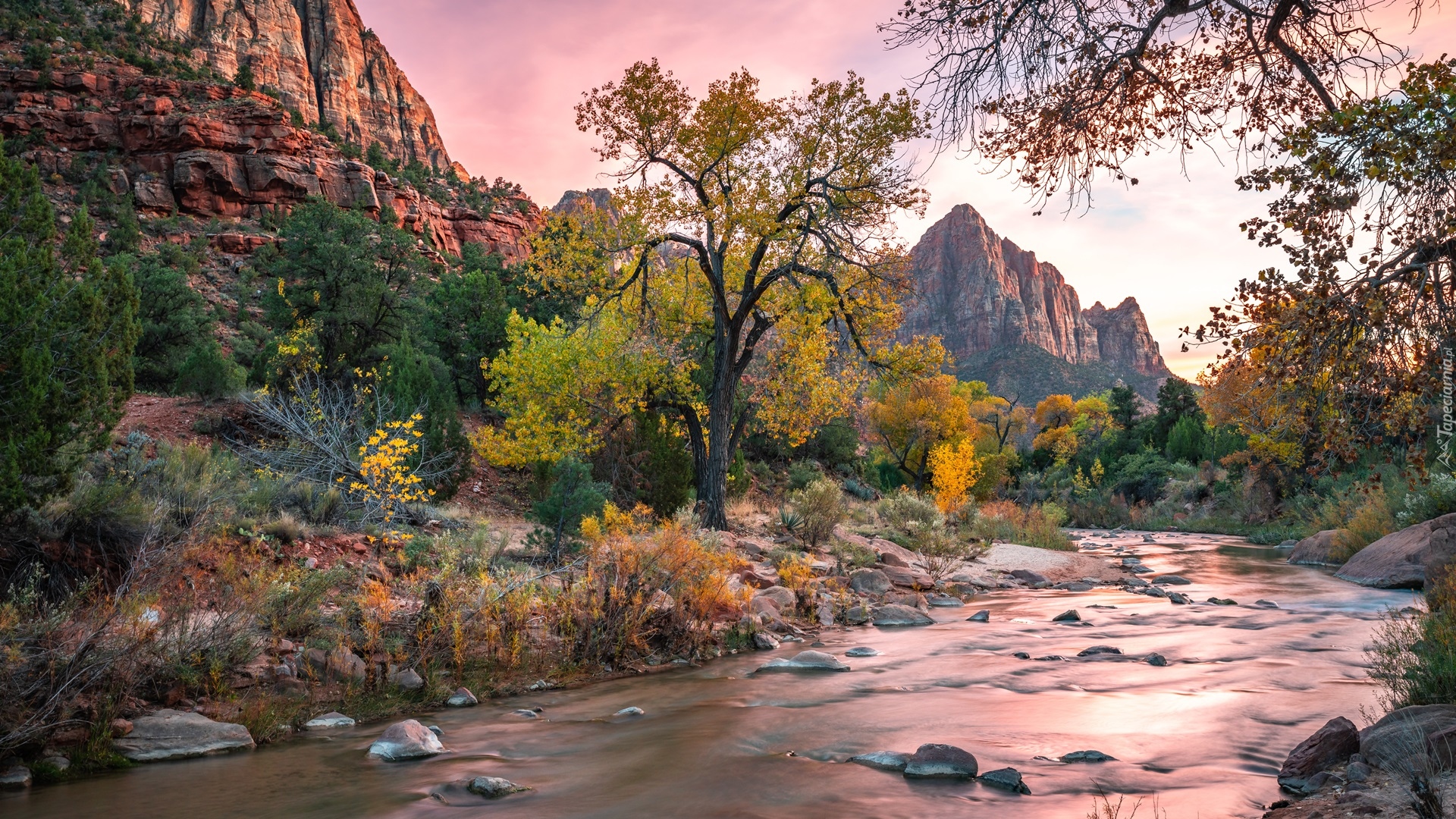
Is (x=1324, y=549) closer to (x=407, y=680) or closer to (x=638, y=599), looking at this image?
(x=638, y=599)

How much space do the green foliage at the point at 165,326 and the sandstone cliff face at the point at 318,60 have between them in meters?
63.4

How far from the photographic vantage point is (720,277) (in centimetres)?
1556

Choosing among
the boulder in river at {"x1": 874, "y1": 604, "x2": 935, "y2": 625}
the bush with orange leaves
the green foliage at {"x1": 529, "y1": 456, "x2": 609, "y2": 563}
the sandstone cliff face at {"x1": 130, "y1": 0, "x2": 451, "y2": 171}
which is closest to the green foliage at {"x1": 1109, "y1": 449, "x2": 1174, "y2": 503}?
the boulder in river at {"x1": 874, "y1": 604, "x2": 935, "y2": 625}

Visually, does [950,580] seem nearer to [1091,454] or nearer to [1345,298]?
[1345,298]

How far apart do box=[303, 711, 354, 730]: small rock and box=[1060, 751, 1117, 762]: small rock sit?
5.23m

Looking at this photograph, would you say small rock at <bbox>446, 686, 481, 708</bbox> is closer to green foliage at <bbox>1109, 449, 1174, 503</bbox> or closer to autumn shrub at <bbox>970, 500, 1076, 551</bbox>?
autumn shrub at <bbox>970, 500, 1076, 551</bbox>

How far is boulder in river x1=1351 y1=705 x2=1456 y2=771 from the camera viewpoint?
3.95 m

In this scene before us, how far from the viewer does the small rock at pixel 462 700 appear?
6.70m

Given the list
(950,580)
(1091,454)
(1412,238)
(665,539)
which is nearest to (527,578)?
(665,539)

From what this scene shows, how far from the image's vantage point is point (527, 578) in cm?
830

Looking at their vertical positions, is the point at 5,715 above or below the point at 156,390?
below

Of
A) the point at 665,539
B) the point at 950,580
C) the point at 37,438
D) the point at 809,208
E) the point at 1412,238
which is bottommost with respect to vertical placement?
the point at 950,580

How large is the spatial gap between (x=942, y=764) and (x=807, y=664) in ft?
10.9

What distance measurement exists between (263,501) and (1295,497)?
105 feet
